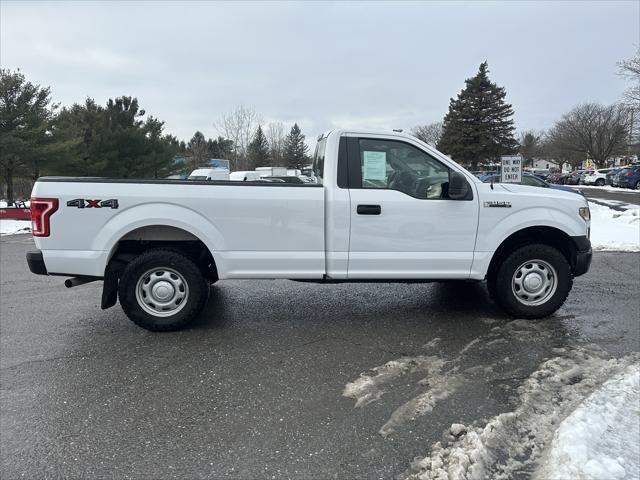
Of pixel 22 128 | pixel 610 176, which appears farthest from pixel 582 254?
pixel 610 176

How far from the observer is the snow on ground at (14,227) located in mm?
14445

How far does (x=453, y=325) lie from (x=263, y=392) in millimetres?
2375

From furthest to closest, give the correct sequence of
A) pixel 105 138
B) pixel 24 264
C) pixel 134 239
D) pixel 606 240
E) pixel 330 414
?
pixel 105 138
pixel 606 240
pixel 24 264
pixel 134 239
pixel 330 414

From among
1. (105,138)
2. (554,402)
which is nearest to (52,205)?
(554,402)

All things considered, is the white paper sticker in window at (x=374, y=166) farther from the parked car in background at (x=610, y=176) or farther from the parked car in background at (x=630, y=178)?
the parked car in background at (x=610, y=176)

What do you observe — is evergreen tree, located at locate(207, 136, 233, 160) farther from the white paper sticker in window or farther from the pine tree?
the white paper sticker in window

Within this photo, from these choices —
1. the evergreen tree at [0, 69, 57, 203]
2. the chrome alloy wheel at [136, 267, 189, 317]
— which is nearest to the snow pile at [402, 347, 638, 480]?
the chrome alloy wheel at [136, 267, 189, 317]

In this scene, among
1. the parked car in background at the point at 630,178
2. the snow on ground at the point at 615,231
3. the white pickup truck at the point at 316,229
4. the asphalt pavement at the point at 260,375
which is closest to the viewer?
the asphalt pavement at the point at 260,375

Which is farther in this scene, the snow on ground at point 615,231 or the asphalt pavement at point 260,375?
the snow on ground at point 615,231

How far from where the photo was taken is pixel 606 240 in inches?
446

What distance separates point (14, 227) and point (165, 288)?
43.7ft

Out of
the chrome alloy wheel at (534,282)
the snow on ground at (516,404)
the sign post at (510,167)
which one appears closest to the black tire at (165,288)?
the snow on ground at (516,404)

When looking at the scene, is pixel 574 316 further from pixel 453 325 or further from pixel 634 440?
pixel 634 440

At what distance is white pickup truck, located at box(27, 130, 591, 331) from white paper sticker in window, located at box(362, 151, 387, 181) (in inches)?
0.4
